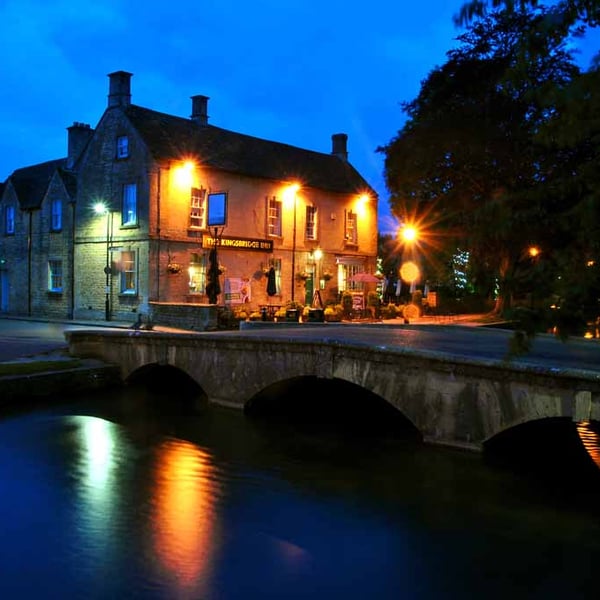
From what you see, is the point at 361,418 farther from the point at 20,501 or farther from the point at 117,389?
the point at 20,501

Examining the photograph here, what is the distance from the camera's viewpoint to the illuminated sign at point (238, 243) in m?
30.4

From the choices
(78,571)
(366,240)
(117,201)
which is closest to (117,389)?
(78,571)

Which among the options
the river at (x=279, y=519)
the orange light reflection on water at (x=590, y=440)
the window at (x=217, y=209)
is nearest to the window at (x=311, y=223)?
the window at (x=217, y=209)

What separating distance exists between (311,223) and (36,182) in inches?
640

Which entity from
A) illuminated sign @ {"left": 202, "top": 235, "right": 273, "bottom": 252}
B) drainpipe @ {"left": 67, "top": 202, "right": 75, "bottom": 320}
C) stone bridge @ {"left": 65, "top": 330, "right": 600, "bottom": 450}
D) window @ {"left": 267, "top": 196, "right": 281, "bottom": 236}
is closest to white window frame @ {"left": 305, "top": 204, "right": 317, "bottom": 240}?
window @ {"left": 267, "top": 196, "right": 281, "bottom": 236}

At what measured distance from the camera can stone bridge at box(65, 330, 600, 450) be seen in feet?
31.6

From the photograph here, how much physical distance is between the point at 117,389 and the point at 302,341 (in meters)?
6.75

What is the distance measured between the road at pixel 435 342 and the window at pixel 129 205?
223 inches

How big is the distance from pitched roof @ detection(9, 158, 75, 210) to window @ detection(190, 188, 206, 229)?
23.9 ft

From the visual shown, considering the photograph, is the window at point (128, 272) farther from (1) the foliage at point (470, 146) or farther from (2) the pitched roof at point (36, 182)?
(1) the foliage at point (470, 146)

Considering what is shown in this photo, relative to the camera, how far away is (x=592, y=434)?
565 inches

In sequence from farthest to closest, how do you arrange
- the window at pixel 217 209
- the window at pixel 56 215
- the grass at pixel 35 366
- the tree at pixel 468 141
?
the window at pixel 56 215 < the window at pixel 217 209 < the tree at pixel 468 141 < the grass at pixel 35 366

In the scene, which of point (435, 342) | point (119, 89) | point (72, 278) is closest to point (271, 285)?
point (72, 278)

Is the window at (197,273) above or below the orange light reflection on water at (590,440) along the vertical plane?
above
